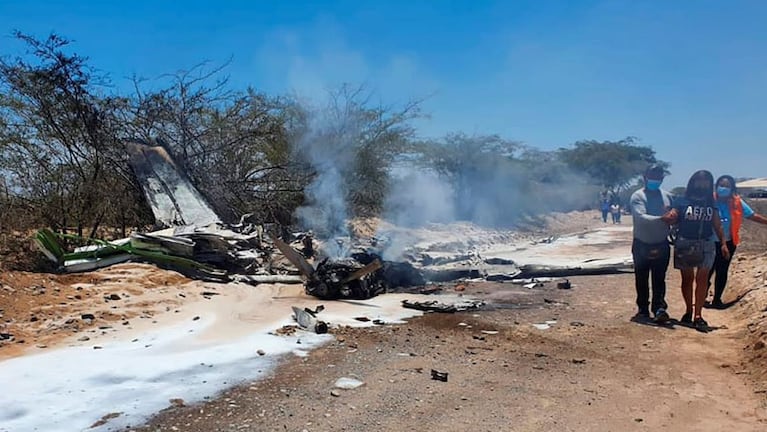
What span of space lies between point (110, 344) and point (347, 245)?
6.61 metres

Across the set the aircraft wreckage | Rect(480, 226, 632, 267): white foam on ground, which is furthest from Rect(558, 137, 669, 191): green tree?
the aircraft wreckage

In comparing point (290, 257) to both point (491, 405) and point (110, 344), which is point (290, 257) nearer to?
point (110, 344)

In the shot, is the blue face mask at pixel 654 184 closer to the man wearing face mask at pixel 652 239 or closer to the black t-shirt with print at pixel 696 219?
the man wearing face mask at pixel 652 239

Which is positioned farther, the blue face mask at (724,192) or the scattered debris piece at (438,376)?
the blue face mask at (724,192)

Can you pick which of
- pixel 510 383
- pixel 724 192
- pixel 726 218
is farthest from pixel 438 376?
pixel 724 192

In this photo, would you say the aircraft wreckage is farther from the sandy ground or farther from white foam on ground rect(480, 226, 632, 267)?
white foam on ground rect(480, 226, 632, 267)

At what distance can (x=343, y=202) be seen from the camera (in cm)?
1752

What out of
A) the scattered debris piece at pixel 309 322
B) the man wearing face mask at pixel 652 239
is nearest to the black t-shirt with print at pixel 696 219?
the man wearing face mask at pixel 652 239

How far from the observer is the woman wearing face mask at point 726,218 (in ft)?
24.7

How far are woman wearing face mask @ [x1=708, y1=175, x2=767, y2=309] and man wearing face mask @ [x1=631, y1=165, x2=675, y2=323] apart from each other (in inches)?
44.1

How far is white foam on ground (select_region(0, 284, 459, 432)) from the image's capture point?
3779 mm

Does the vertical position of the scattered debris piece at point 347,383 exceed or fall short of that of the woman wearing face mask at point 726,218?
it falls short

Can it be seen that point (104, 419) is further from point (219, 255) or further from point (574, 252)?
point (574, 252)

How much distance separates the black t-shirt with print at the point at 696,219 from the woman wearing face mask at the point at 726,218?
3.91 feet
